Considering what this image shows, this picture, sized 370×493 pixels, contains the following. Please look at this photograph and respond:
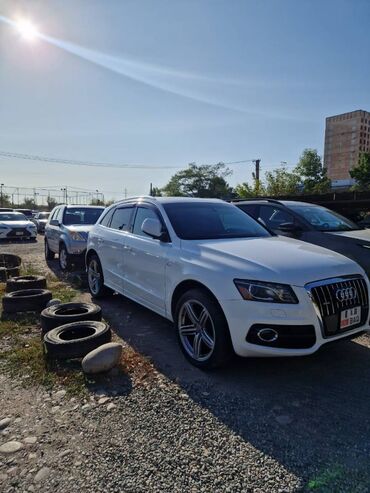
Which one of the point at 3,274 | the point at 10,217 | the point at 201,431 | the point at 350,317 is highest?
the point at 10,217

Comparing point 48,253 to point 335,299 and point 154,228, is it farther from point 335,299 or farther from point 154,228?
point 335,299

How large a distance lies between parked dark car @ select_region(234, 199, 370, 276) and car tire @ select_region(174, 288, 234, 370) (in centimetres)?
261

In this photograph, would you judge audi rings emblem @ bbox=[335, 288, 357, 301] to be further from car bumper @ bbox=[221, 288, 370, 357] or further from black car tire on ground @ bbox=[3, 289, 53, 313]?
black car tire on ground @ bbox=[3, 289, 53, 313]

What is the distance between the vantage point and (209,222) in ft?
14.9

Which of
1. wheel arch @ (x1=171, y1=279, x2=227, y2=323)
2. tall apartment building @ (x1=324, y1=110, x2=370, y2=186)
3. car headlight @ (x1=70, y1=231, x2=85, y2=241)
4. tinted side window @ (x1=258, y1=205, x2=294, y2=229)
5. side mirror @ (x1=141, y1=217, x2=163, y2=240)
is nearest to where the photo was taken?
wheel arch @ (x1=171, y1=279, x2=227, y2=323)

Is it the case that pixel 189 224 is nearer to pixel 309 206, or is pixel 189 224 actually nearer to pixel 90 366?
pixel 90 366

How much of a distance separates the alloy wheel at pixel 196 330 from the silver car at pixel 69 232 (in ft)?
17.6

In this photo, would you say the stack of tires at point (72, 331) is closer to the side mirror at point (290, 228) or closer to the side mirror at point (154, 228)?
the side mirror at point (154, 228)

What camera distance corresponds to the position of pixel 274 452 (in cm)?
240

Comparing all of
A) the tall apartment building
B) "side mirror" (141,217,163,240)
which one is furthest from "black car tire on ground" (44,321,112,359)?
the tall apartment building

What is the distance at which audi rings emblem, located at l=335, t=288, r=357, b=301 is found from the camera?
3.23 m

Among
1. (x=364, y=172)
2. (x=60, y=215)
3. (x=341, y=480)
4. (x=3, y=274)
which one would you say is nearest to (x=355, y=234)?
(x=341, y=480)

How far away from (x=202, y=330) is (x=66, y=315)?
185 centimetres

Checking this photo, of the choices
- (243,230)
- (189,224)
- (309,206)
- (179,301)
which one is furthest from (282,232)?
(179,301)
